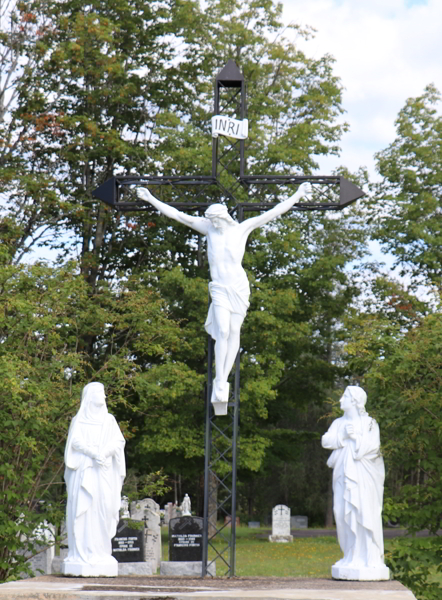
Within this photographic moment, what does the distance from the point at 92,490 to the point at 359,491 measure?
232 cm

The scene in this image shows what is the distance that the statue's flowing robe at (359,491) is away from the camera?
7133 millimetres

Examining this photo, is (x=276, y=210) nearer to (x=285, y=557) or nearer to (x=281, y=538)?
(x=285, y=557)

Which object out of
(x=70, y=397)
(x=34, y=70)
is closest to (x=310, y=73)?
(x=34, y=70)

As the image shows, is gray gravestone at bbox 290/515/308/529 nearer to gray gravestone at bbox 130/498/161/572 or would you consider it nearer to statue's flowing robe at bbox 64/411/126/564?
gray gravestone at bbox 130/498/161/572

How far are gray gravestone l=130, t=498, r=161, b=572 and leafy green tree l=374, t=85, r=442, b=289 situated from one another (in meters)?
8.72

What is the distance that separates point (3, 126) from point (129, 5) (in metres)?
4.55

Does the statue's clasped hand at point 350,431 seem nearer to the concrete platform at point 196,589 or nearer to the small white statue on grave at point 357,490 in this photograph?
the small white statue on grave at point 357,490

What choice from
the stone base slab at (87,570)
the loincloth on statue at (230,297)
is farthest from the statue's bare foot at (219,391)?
the stone base slab at (87,570)

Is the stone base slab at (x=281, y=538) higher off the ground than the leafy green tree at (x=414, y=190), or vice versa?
the leafy green tree at (x=414, y=190)

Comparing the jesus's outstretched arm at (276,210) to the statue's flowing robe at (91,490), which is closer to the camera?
the statue's flowing robe at (91,490)

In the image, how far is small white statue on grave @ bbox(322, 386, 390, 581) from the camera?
23.3ft

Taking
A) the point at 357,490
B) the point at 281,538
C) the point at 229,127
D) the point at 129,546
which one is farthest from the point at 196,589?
the point at 281,538

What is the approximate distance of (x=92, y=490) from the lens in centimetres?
741

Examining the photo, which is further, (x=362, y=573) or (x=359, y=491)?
(x=359, y=491)
